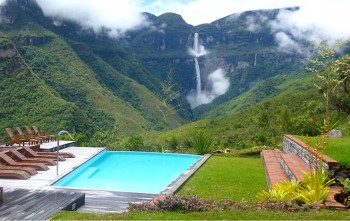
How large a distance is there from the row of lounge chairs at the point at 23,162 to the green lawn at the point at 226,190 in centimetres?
414

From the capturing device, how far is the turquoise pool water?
1011 centimetres

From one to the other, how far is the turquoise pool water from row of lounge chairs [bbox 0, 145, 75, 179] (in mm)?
843

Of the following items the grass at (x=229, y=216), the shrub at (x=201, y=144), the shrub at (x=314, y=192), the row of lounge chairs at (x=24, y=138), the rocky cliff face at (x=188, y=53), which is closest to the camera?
the grass at (x=229, y=216)

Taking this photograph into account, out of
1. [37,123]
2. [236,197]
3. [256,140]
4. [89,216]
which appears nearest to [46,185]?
[89,216]

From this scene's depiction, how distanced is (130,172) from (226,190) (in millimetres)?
5486

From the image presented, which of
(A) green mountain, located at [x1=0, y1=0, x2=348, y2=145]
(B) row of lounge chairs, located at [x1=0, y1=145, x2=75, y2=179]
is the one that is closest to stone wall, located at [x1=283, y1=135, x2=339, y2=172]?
(A) green mountain, located at [x1=0, y1=0, x2=348, y2=145]

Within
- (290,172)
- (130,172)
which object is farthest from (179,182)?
(130,172)

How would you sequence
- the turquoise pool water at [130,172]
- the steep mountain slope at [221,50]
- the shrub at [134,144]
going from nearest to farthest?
the turquoise pool water at [130,172]
the shrub at [134,144]
the steep mountain slope at [221,50]

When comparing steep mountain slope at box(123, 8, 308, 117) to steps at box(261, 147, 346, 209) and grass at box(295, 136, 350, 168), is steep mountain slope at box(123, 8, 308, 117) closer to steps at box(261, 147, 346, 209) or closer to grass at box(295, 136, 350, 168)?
steps at box(261, 147, 346, 209)

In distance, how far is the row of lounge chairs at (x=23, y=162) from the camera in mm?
9203

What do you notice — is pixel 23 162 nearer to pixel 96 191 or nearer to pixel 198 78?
pixel 96 191

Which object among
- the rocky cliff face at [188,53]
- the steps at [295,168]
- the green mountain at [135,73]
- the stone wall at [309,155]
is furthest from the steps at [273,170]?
the rocky cliff face at [188,53]

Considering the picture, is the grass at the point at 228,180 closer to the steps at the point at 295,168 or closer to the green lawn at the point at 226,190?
the green lawn at the point at 226,190

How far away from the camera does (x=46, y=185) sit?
27.9 feet
